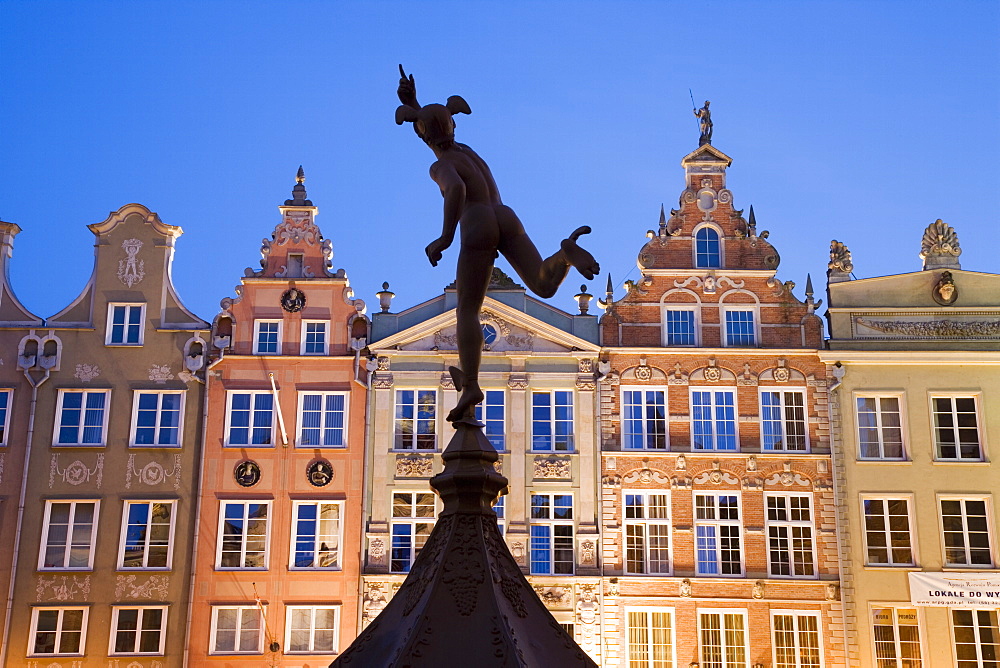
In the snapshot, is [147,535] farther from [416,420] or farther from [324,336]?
[416,420]

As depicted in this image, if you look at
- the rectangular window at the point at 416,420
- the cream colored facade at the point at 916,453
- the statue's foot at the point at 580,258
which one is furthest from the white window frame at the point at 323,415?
the statue's foot at the point at 580,258

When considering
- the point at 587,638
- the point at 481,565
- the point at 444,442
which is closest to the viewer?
the point at 481,565

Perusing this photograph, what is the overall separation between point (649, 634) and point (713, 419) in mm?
5714

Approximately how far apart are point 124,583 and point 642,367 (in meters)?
14.2

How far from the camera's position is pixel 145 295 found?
30.5m

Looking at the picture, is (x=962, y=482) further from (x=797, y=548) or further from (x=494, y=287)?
(x=494, y=287)

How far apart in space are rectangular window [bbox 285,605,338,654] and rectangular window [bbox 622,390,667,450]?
28.4ft

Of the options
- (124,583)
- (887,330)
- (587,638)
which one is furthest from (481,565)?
Result: (887,330)

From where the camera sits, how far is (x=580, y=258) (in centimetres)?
691

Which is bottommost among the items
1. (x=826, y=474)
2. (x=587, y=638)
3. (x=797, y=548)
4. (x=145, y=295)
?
(x=587, y=638)

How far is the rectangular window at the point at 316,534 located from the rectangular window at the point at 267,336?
4266mm

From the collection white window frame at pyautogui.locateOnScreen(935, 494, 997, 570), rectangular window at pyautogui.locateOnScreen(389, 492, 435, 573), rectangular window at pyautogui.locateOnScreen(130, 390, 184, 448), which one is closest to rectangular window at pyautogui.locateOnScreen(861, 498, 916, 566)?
white window frame at pyautogui.locateOnScreen(935, 494, 997, 570)

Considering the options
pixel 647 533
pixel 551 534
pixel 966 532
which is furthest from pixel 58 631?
pixel 966 532

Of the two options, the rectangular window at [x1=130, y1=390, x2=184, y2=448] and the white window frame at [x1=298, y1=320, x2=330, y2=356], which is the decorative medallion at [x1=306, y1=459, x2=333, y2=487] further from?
the rectangular window at [x1=130, y1=390, x2=184, y2=448]
